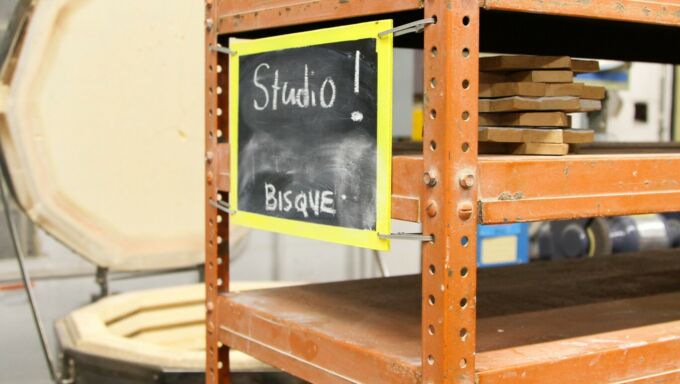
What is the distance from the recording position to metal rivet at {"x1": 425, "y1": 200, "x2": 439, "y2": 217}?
3.30 ft

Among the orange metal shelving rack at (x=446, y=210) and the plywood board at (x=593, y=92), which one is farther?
the plywood board at (x=593, y=92)

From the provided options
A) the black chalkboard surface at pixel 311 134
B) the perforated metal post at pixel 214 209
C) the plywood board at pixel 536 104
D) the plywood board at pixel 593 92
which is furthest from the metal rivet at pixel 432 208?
the perforated metal post at pixel 214 209

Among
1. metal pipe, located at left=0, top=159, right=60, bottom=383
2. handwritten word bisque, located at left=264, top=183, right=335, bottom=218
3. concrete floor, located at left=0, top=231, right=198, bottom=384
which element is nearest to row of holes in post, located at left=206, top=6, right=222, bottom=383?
handwritten word bisque, located at left=264, top=183, right=335, bottom=218

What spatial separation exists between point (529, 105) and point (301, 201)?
39 cm

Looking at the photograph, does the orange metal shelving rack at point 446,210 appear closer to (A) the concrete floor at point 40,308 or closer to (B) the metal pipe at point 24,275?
(B) the metal pipe at point 24,275

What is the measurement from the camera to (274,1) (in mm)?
1314

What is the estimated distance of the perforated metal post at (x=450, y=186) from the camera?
98 cm

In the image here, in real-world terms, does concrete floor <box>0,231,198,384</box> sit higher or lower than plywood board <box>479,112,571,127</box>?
lower

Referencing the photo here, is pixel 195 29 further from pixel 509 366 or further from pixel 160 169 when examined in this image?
pixel 509 366

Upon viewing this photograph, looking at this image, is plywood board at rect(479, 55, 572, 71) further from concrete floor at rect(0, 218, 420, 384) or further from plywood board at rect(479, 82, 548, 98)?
concrete floor at rect(0, 218, 420, 384)

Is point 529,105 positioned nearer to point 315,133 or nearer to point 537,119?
point 537,119

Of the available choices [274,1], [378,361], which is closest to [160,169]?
[274,1]

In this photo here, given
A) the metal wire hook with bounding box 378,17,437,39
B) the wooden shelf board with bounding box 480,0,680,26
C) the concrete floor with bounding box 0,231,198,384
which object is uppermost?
the wooden shelf board with bounding box 480,0,680,26

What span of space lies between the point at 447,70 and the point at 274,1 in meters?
0.45
